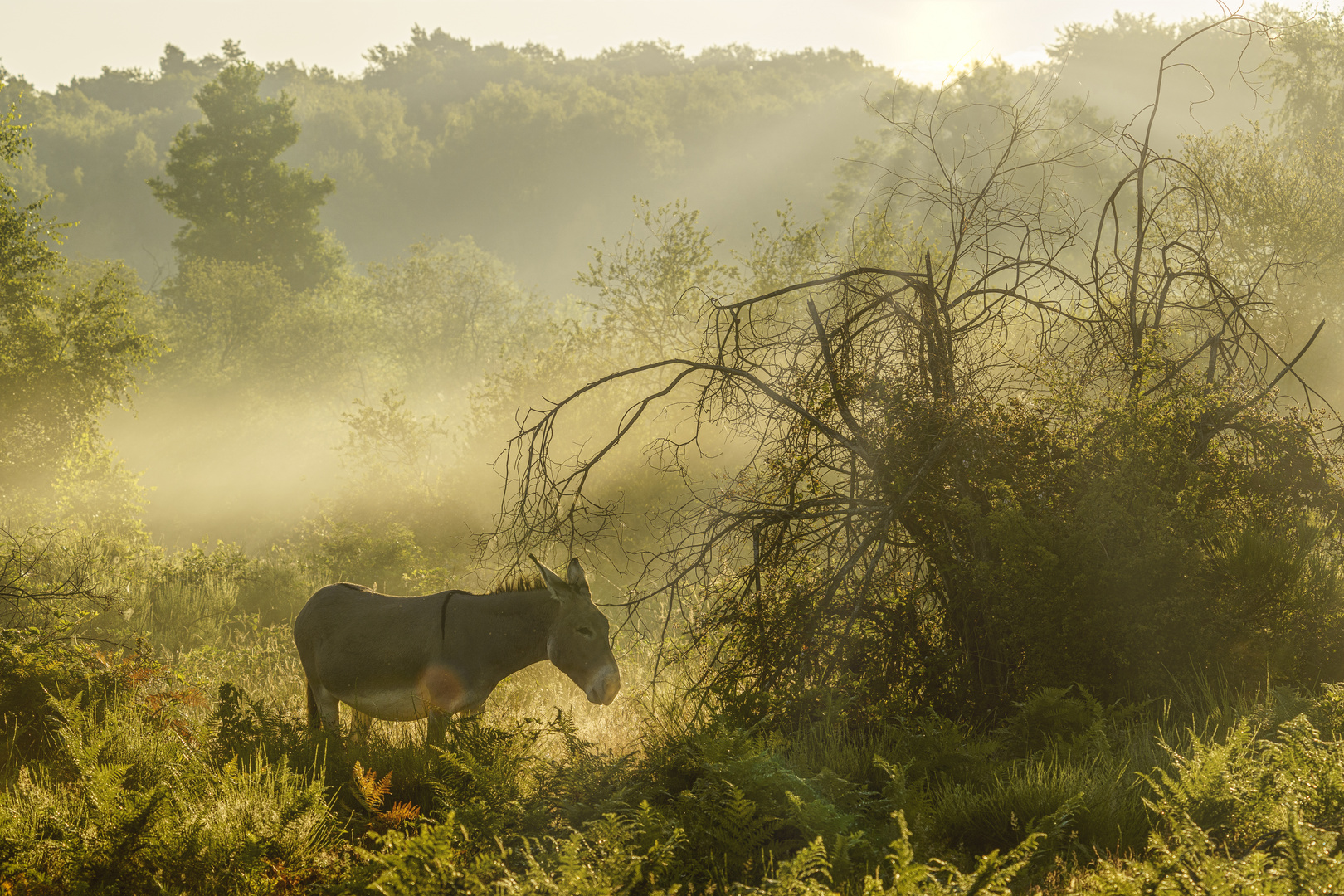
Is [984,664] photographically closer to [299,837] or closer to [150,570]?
[299,837]

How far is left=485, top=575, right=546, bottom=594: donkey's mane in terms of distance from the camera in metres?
5.96

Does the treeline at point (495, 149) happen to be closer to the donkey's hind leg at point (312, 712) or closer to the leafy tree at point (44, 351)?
the leafy tree at point (44, 351)

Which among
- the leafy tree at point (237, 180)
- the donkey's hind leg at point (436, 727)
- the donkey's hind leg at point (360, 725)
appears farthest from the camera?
the leafy tree at point (237, 180)

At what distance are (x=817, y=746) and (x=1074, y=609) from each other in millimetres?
1989

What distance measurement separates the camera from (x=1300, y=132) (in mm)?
31266

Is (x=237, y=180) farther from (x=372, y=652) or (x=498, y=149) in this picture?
(x=498, y=149)

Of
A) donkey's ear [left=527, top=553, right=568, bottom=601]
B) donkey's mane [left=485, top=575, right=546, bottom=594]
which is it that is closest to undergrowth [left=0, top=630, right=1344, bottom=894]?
donkey's ear [left=527, top=553, right=568, bottom=601]

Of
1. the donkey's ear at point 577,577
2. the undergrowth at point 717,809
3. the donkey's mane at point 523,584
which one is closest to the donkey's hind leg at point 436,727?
the undergrowth at point 717,809

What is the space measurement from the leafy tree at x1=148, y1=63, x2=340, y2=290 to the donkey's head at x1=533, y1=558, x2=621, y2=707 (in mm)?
53438

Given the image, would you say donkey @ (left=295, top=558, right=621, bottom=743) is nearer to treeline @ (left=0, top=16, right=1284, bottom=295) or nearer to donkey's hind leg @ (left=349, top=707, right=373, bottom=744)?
donkey's hind leg @ (left=349, top=707, right=373, bottom=744)

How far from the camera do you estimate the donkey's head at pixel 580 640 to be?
5426mm

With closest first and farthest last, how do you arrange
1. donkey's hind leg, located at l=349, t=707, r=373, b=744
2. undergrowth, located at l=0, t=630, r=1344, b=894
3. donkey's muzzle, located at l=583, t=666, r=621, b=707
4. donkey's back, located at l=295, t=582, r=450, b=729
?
undergrowth, located at l=0, t=630, r=1344, b=894 → donkey's muzzle, located at l=583, t=666, r=621, b=707 → donkey's back, located at l=295, t=582, r=450, b=729 → donkey's hind leg, located at l=349, t=707, r=373, b=744

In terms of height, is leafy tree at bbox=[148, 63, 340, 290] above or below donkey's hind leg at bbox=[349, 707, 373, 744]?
above

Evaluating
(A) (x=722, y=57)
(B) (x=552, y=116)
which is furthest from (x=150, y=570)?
(A) (x=722, y=57)
